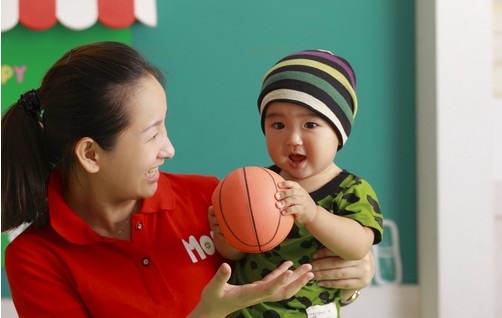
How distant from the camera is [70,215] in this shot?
1639 millimetres

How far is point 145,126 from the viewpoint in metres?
1.55

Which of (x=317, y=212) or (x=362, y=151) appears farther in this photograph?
(x=362, y=151)

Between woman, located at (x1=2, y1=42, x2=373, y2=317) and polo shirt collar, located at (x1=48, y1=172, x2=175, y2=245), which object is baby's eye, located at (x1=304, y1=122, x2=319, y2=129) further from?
polo shirt collar, located at (x1=48, y1=172, x2=175, y2=245)

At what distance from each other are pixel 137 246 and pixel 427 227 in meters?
1.87

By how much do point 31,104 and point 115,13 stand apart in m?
1.53

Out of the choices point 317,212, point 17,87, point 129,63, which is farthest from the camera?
point 17,87

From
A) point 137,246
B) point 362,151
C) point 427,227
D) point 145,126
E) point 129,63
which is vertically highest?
point 129,63

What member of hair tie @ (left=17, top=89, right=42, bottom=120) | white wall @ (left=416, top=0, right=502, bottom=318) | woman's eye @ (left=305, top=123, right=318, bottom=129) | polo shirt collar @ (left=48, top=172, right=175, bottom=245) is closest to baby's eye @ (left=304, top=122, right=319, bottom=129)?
woman's eye @ (left=305, top=123, right=318, bottom=129)

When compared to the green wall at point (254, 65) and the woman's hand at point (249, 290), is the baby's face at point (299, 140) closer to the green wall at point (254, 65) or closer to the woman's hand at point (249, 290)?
the woman's hand at point (249, 290)

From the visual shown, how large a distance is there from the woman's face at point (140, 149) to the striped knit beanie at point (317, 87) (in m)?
0.27

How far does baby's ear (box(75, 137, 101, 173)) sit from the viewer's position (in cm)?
158

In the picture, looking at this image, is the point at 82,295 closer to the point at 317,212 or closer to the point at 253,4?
the point at 317,212

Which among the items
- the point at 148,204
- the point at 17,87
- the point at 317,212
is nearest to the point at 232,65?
the point at 17,87

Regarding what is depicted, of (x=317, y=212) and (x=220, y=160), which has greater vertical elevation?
(x=317, y=212)
